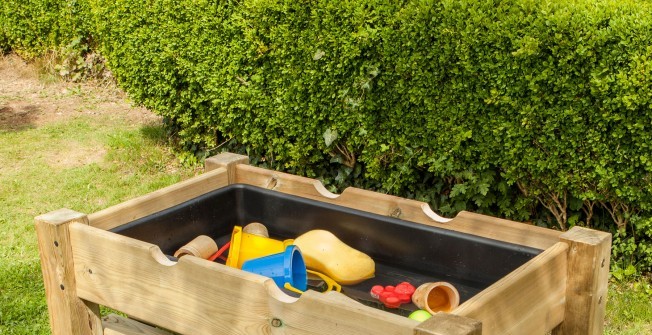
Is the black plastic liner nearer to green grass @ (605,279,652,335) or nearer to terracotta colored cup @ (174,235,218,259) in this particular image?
terracotta colored cup @ (174,235,218,259)

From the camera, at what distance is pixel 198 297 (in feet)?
9.19

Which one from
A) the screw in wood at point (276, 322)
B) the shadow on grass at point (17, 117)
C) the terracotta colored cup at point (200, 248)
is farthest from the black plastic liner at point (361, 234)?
Answer: the shadow on grass at point (17, 117)

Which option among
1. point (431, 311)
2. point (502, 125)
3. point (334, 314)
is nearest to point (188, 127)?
point (502, 125)

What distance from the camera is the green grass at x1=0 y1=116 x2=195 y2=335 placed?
14.9 feet

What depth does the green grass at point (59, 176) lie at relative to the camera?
14.9ft

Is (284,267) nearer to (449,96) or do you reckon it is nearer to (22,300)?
(449,96)

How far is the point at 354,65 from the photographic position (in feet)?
15.6

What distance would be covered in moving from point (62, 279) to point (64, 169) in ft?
11.2

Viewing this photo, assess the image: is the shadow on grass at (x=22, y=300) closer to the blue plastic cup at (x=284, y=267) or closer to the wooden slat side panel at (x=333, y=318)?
the blue plastic cup at (x=284, y=267)

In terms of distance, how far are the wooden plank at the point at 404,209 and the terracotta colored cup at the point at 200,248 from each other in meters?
0.46

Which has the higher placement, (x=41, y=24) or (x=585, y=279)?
(x=41, y=24)

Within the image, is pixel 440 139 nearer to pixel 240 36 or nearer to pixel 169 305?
pixel 240 36

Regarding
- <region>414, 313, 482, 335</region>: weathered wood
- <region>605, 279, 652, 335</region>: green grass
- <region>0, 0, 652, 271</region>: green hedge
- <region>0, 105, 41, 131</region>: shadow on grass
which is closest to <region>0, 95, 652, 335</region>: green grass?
<region>605, 279, 652, 335</region>: green grass

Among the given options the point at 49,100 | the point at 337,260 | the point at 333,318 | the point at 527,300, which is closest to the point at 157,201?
the point at 337,260
